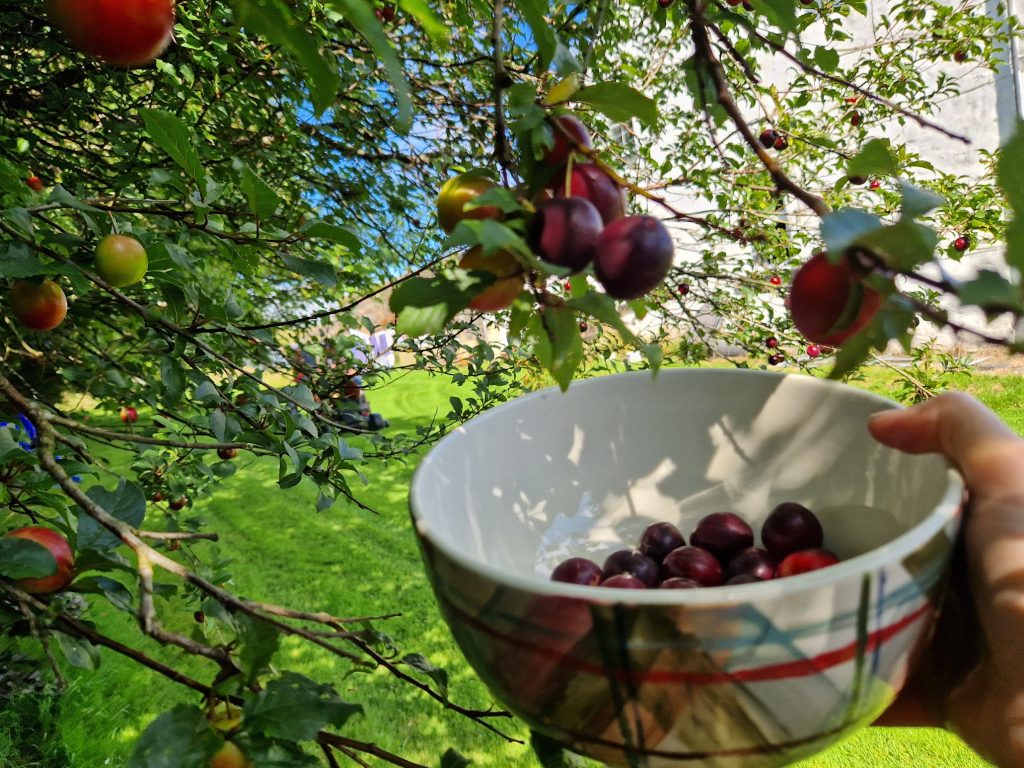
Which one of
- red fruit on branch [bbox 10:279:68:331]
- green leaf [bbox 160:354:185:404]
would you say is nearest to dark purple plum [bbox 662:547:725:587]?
green leaf [bbox 160:354:185:404]

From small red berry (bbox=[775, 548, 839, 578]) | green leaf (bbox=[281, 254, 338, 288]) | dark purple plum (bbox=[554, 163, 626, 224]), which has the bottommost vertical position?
small red berry (bbox=[775, 548, 839, 578])

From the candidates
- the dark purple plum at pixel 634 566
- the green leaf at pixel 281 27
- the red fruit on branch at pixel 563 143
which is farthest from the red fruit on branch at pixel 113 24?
the dark purple plum at pixel 634 566

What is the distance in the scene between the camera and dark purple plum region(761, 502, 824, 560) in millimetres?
587

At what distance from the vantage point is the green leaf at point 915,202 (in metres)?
0.29

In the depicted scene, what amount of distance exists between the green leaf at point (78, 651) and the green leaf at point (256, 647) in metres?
0.25

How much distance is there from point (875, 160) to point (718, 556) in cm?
37

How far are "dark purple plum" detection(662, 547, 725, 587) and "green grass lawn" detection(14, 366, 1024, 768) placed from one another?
1.76ft

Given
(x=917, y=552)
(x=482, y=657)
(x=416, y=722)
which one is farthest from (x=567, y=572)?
(x=416, y=722)

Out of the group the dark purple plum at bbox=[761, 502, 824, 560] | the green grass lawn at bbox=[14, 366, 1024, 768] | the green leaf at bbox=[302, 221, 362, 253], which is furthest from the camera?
the green grass lawn at bbox=[14, 366, 1024, 768]

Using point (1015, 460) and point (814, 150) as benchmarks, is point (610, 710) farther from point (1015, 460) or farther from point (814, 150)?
point (814, 150)

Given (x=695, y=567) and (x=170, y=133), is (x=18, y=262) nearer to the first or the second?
(x=170, y=133)

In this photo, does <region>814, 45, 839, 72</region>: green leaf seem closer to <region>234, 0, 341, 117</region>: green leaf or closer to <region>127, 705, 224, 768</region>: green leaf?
<region>234, 0, 341, 117</region>: green leaf

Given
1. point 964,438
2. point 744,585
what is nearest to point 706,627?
point 744,585

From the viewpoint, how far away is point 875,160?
371 millimetres
